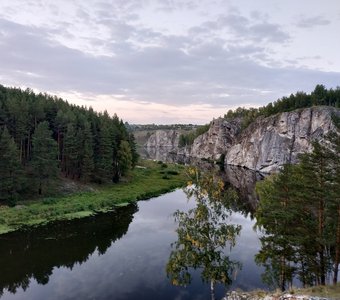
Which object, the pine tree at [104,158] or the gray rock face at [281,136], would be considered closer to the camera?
the pine tree at [104,158]


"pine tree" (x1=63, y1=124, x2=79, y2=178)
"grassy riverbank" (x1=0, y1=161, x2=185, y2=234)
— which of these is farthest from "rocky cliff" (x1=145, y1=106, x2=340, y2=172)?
"pine tree" (x1=63, y1=124, x2=79, y2=178)

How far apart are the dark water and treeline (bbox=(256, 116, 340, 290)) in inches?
209

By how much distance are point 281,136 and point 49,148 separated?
99.3 metres

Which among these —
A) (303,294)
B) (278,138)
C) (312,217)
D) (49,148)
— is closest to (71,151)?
Answer: (49,148)

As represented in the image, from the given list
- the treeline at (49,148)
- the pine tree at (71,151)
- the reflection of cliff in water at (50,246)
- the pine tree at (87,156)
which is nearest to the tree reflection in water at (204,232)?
the reflection of cliff in water at (50,246)

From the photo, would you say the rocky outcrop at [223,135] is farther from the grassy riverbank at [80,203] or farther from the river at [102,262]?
the river at [102,262]

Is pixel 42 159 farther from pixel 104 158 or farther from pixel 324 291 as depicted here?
pixel 324 291

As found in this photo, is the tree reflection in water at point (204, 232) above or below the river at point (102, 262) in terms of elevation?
above

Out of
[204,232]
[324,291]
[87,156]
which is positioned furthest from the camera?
[87,156]

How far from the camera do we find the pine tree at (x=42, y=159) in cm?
6288

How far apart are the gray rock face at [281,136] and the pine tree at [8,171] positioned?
85721mm

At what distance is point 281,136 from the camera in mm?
136875

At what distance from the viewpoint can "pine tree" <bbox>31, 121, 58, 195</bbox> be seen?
6288 cm

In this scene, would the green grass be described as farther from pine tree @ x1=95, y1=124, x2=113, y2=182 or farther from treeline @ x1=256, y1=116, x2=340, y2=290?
pine tree @ x1=95, y1=124, x2=113, y2=182
